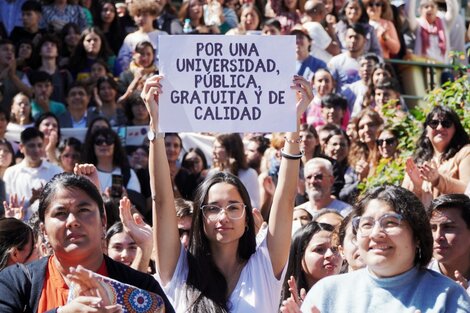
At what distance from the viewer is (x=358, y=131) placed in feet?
39.5

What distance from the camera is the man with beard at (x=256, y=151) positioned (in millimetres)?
12141

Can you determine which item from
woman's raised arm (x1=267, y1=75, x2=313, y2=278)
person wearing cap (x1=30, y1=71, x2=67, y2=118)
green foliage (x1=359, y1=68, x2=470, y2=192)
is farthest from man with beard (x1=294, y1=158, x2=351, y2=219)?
person wearing cap (x1=30, y1=71, x2=67, y2=118)

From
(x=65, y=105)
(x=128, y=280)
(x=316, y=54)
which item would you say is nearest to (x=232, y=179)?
(x=128, y=280)

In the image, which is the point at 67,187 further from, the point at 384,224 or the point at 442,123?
the point at 442,123

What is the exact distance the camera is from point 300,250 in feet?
23.6

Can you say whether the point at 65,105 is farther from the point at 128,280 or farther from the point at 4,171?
the point at 128,280

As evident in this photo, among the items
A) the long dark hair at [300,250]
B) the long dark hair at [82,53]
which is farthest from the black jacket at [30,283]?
the long dark hair at [82,53]

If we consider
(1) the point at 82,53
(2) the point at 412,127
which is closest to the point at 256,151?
(2) the point at 412,127

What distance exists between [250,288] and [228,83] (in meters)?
1.13

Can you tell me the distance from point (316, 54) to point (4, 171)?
5.72m

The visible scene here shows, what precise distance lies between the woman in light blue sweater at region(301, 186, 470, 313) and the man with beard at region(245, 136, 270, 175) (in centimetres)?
681

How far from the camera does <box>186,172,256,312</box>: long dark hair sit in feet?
19.8

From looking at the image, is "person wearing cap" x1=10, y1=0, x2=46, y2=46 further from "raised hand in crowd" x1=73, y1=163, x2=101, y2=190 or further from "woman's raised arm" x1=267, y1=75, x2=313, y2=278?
"woman's raised arm" x1=267, y1=75, x2=313, y2=278

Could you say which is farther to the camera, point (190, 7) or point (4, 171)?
point (190, 7)
